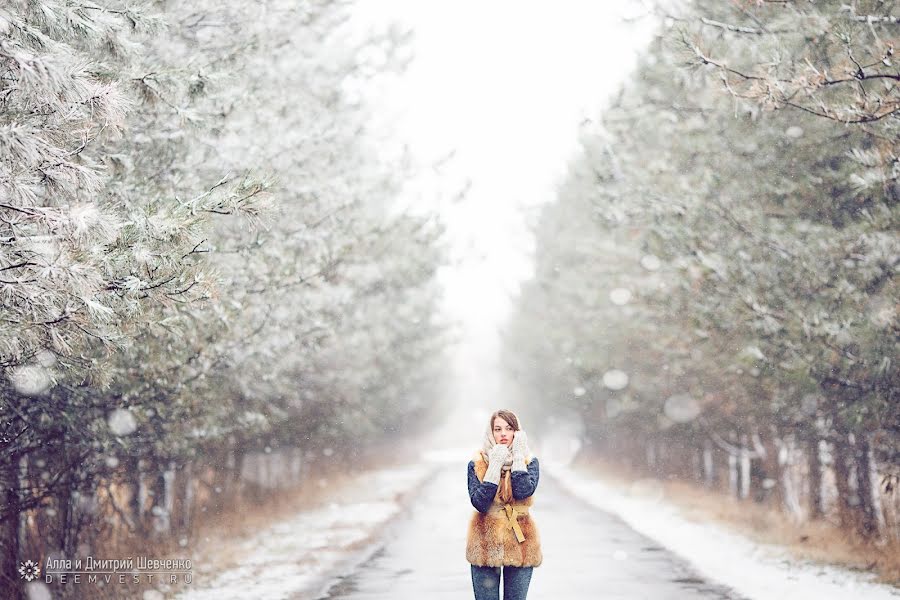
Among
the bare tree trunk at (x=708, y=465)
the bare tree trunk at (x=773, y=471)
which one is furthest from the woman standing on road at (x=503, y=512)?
the bare tree trunk at (x=708, y=465)

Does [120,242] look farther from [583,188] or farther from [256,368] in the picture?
[583,188]

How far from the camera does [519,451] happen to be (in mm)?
5867

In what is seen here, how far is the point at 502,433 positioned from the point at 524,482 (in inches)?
12.9

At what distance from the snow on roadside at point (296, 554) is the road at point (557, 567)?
19.9 inches

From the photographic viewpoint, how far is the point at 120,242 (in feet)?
17.7

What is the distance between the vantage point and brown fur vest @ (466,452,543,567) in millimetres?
5922

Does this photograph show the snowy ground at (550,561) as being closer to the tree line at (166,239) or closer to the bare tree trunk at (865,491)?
the bare tree trunk at (865,491)

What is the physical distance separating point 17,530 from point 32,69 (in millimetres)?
6851

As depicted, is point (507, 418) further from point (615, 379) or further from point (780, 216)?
point (615, 379)

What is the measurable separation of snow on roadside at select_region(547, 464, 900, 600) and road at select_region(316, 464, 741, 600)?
380 mm

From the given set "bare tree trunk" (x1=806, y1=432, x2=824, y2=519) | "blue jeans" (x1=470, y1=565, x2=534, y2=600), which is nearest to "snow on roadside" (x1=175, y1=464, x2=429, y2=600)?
"blue jeans" (x1=470, y1=565, x2=534, y2=600)

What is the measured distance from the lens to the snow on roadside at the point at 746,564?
10.1 meters

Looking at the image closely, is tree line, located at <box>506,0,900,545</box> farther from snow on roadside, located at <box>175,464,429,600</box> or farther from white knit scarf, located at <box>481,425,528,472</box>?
snow on roadside, located at <box>175,464,429,600</box>

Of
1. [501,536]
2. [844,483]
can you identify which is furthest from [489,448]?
[844,483]
